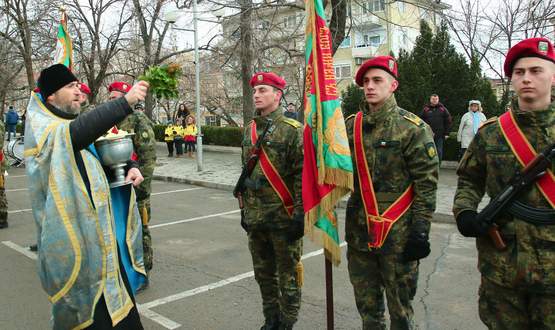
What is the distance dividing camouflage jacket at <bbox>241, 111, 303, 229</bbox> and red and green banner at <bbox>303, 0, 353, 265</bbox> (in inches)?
12.1

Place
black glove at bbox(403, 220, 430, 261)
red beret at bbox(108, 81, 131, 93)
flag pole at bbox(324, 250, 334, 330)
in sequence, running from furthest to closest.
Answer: red beret at bbox(108, 81, 131, 93) < flag pole at bbox(324, 250, 334, 330) < black glove at bbox(403, 220, 430, 261)

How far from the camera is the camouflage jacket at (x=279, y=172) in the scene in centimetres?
378

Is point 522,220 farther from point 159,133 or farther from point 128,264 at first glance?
point 159,133

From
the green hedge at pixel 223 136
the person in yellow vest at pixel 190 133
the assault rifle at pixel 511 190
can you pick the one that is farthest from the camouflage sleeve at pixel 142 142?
the green hedge at pixel 223 136

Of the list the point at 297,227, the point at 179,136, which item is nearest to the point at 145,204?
the point at 297,227

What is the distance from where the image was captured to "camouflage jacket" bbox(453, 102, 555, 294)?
2404mm

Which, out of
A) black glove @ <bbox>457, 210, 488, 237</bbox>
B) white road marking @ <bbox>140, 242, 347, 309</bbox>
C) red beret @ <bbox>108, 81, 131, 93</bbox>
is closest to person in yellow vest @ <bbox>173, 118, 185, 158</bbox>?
red beret @ <bbox>108, 81, 131, 93</bbox>

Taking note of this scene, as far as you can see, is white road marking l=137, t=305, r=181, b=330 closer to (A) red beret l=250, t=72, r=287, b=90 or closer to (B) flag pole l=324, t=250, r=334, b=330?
(B) flag pole l=324, t=250, r=334, b=330

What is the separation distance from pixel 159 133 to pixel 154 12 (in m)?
6.35

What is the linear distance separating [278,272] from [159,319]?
1356mm

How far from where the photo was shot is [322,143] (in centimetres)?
333

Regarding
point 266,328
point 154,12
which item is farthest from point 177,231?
point 154,12

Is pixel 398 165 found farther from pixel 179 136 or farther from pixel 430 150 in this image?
pixel 179 136

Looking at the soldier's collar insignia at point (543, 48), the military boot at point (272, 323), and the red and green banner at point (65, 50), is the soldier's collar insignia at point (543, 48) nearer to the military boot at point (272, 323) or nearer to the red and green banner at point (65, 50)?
the military boot at point (272, 323)
